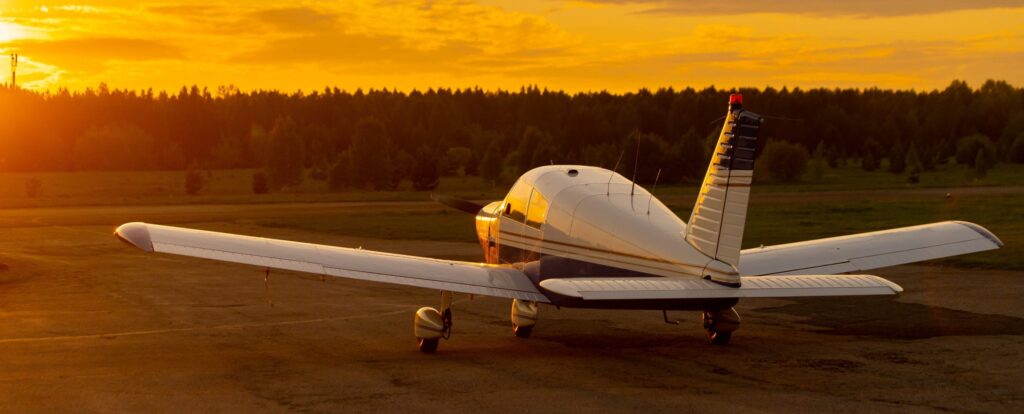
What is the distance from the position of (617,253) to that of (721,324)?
2555 millimetres

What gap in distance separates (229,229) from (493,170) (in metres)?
57.1

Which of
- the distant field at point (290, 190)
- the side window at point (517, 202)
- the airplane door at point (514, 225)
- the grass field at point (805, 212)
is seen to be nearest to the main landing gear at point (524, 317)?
the airplane door at point (514, 225)

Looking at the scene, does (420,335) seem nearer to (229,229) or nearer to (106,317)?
(106,317)

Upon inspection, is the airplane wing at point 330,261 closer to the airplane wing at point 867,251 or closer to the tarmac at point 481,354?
the tarmac at point 481,354

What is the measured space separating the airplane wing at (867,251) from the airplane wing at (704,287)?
270 centimetres

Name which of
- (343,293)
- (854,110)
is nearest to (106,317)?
(343,293)

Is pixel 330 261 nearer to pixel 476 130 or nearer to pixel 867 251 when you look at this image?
pixel 867 251

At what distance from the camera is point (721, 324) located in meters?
16.7

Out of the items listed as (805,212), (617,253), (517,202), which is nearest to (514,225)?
(517,202)

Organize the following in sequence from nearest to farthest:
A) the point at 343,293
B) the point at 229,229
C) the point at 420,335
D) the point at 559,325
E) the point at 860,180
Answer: the point at 420,335, the point at 559,325, the point at 343,293, the point at 229,229, the point at 860,180

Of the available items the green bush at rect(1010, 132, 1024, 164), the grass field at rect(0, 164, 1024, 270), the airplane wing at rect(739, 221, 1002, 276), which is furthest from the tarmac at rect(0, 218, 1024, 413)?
the green bush at rect(1010, 132, 1024, 164)

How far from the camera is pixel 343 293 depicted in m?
24.5

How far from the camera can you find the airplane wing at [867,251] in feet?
57.3

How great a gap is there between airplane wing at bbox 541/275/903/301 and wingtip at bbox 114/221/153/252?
566 cm
